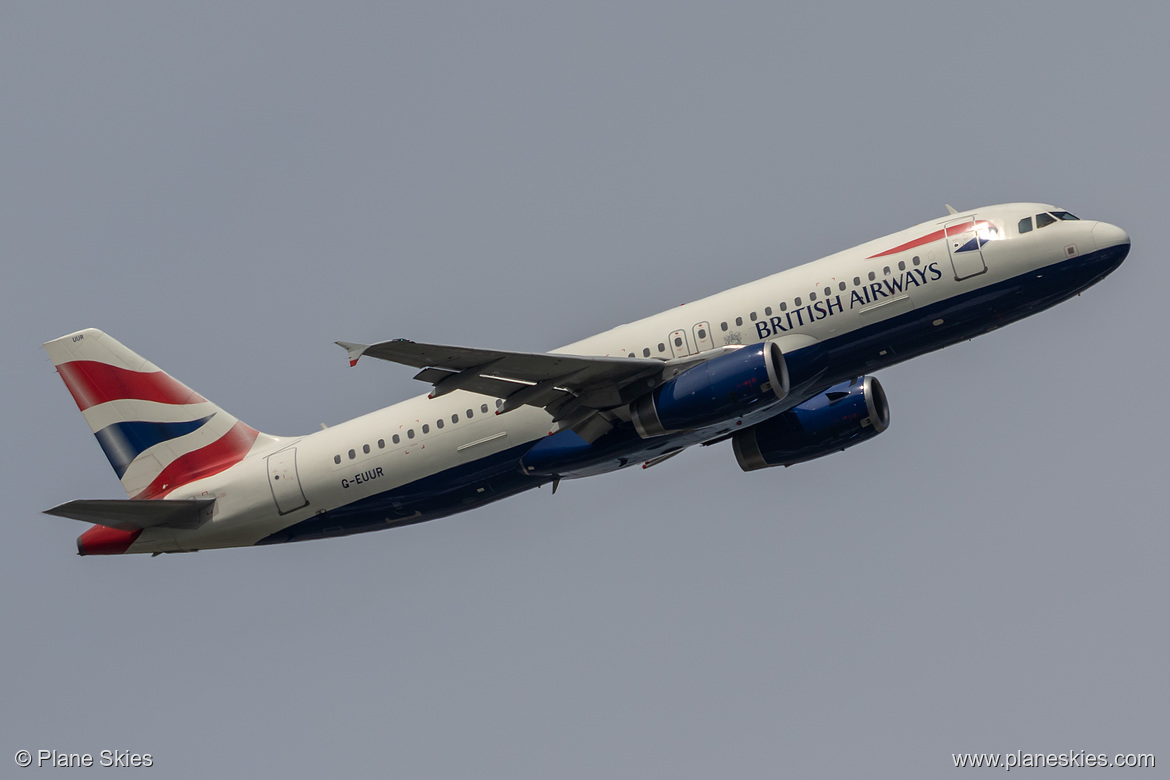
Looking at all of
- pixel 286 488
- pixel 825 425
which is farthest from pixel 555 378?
pixel 286 488

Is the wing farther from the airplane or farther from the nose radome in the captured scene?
the nose radome

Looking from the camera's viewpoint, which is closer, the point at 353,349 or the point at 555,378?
the point at 353,349

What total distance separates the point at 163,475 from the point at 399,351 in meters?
14.8

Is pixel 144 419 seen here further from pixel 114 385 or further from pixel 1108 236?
pixel 1108 236

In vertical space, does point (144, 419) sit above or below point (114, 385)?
below

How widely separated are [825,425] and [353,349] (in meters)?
17.6

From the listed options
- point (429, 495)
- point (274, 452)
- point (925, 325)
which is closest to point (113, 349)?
point (274, 452)

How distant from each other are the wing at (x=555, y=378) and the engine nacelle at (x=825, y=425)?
5980mm

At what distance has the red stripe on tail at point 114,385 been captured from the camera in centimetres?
4784

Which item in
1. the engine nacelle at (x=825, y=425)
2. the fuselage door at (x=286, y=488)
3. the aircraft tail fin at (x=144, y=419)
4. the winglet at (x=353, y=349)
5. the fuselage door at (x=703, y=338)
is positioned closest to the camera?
the winglet at (x=353, y=349)

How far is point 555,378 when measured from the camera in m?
40.3

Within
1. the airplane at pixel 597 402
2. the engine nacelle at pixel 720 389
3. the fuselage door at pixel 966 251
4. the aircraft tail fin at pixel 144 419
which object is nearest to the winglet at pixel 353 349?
the airplane at pixel 597 402

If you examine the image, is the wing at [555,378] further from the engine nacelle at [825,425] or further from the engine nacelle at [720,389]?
the engine nacelle at [825,425]

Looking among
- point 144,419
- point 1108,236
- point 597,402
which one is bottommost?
point 597,402
